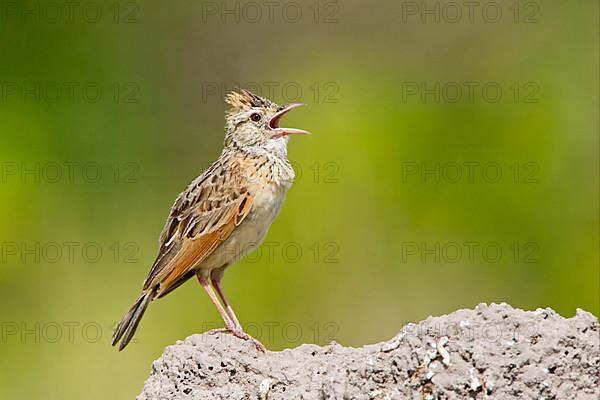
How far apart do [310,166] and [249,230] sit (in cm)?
577

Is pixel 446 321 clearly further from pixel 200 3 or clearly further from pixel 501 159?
pixel 200 3

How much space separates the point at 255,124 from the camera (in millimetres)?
9062

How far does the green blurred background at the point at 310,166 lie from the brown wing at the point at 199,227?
11.7ft

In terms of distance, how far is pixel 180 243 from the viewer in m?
8.73

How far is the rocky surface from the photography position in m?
6.19

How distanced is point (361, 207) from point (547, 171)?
2825 millimetres

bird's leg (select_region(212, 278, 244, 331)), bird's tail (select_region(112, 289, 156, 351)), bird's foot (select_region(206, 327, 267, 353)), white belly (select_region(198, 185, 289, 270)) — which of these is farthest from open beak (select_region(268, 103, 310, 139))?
bird's foot (select_region(206, 327, 267, 353))

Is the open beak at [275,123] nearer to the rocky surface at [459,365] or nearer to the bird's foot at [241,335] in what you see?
the bird's foot at [241,335]

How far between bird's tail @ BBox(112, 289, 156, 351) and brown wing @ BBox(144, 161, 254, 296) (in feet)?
0.32

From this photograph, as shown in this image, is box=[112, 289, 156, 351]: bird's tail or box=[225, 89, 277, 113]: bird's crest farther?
box=[225, 89, 277, 113]: bird's crest

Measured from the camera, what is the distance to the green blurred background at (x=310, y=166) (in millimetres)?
13281

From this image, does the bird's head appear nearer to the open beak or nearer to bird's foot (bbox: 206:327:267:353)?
the open beak

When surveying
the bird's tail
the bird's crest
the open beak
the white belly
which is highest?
the bird's crest

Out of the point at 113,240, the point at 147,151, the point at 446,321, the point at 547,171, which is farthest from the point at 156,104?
the point at 446,321
